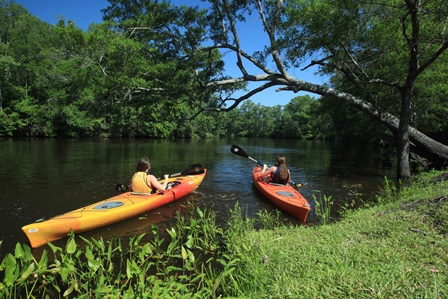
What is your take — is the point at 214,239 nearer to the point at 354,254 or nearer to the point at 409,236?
the point at 354,254

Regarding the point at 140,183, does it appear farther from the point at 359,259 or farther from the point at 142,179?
the point at 359,259

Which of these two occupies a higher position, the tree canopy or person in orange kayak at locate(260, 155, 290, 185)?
the tree canopy

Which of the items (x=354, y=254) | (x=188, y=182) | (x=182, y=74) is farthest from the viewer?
(x=182, y=74)

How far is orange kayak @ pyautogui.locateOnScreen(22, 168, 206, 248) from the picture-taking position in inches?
182

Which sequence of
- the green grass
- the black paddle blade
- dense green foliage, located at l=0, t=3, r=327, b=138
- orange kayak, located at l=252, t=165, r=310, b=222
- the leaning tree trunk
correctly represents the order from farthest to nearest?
dense green foliage, located at l=0, t=3, r=327, b=138 → the black paddle blade → the leaning tree trunk → orange kayak, located at l=252, t=165, r=310, b=222 → the green grass

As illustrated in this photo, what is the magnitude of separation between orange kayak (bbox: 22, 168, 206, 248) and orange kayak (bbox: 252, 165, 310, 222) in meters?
2.47

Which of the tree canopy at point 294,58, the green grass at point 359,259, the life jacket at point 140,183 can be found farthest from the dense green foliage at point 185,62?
the green grass at point 359,259

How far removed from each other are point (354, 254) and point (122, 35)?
1456cm

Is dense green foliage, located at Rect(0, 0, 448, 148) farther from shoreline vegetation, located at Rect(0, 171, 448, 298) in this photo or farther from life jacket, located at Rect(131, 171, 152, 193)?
shoreline vegetation, located at Rect(0, 171, 448, 298)

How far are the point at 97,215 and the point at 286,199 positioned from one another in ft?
13.6

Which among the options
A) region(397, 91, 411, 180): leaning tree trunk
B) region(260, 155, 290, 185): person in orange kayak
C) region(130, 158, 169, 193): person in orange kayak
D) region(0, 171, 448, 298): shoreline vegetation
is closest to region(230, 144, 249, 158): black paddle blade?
region(260, 155, 290, 185): person in orange kayak

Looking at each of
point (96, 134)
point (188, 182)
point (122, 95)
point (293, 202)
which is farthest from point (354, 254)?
point (96, 134)

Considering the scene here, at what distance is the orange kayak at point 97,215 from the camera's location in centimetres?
462

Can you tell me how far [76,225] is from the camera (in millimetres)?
5105
